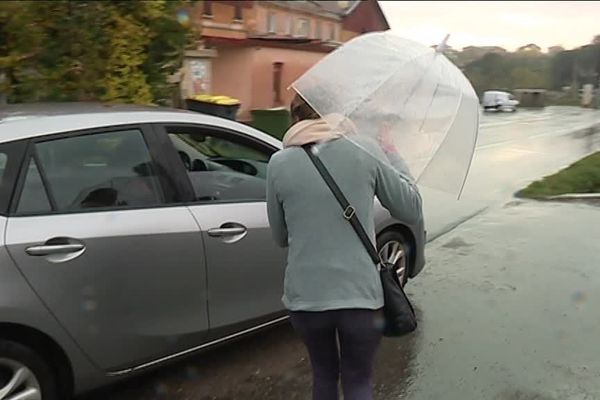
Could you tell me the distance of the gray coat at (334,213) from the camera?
229 cm

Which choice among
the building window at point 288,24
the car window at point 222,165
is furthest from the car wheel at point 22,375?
the building window at point 288,24

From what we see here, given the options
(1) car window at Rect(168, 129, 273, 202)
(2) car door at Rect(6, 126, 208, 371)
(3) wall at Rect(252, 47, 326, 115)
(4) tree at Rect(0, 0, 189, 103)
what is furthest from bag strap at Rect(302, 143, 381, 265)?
(3) wall at Rect(252, 47, 326, 115)

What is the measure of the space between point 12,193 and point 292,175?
4.53ft

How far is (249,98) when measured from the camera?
29.0 meters

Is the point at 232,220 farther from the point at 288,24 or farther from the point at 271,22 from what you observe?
the point at 288,24

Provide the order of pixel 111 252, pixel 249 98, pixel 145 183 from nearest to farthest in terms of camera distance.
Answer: pixel 111 252 → pixel 145 183 → pixel 249 98

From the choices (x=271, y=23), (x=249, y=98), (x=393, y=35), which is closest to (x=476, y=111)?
(x=393, y=35)

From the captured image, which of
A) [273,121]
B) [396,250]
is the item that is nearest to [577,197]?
[273,121]

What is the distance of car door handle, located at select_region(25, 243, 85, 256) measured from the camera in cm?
284

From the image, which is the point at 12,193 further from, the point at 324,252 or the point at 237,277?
the point at 324,252

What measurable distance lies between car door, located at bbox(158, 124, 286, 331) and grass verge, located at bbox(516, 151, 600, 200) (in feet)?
22.1

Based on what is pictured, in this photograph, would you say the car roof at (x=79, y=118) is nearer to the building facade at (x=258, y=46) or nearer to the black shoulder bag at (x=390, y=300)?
the black shoulder bag at (x=390, y=300)

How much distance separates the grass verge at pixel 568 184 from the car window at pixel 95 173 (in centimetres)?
747

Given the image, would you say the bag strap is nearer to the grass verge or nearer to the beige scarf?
the beige scarf
